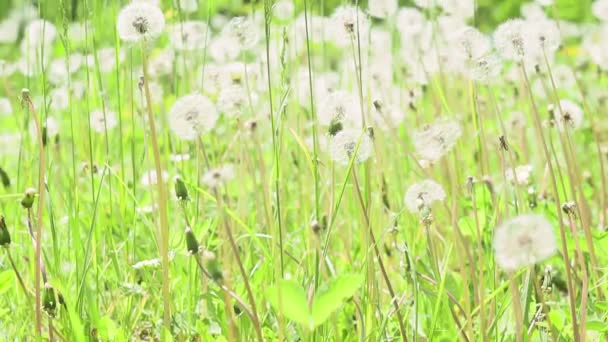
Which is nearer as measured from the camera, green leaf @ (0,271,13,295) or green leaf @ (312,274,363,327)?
green leaf @ (312,274,363,327)

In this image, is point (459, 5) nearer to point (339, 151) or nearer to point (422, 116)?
point (422, 116)

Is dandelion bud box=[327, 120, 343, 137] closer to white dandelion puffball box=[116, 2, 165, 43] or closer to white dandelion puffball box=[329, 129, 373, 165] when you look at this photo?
white dandelion puffball box=[329, 129, 373, 165]

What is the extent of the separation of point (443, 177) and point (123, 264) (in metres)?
0.56

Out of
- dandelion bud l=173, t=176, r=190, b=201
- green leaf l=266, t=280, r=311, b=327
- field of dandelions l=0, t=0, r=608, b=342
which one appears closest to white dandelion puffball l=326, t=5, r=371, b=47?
field of dandelions l=0, t=0, r=608, b=342

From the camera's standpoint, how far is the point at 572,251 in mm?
1240

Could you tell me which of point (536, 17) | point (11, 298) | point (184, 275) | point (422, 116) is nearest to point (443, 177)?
point (422, 116)

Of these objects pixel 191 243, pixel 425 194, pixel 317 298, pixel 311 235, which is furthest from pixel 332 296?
pixel 311 235

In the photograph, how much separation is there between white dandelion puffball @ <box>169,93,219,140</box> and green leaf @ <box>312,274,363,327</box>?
0.25 meters

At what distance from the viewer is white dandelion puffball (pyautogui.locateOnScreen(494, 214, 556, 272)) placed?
69cm

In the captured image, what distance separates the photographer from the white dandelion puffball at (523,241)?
0.69 m

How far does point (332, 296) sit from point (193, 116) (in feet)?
0.91

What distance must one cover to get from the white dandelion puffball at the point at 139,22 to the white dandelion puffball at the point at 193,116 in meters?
0.09

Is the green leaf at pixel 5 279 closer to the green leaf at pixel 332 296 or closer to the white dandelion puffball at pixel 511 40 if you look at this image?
the green leaf at pixel 332 296

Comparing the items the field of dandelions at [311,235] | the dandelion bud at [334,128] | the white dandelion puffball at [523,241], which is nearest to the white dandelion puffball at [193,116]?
the field of dandelions at [311,235]
